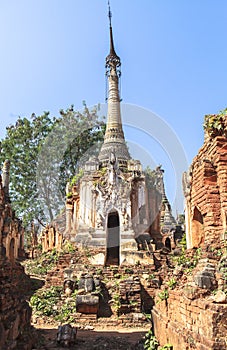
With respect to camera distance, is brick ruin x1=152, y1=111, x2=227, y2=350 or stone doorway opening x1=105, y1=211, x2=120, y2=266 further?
stone doorway opening x1=105, y1=211, x2=120, y2=266

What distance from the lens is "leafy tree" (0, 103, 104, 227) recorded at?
26.1 m

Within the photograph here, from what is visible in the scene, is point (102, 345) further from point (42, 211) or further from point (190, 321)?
point (42, 211)

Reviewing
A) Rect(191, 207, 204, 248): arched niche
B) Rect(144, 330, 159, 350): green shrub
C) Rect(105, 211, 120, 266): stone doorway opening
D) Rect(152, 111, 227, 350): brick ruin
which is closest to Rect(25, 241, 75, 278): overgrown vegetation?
Rect(105, 211, 120, 266): stone doorway opening

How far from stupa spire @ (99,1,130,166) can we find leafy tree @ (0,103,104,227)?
3.96m

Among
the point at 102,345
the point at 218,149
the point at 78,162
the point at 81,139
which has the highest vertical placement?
the point at 81,139

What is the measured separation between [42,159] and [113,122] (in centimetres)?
644

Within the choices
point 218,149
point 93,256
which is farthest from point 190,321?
point 93,256

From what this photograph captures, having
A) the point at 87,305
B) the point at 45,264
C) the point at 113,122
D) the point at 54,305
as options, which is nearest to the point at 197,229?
the point at 87,305

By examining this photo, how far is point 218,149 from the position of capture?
6340 millimetres

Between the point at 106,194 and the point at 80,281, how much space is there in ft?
23.5

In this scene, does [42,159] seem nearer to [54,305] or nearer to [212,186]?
[54,305]

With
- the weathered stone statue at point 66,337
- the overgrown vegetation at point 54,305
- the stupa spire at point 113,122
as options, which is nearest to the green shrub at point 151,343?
the weathered stone statue at point 66,337

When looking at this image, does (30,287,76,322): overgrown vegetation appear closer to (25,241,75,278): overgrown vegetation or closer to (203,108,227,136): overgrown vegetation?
(25,241,75,278): overgrown vegetation

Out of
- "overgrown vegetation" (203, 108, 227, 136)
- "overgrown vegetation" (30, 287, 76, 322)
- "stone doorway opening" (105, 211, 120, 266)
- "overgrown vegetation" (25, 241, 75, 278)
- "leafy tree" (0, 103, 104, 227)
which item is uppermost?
"leafy tree" (0, 103, 104, 227)
